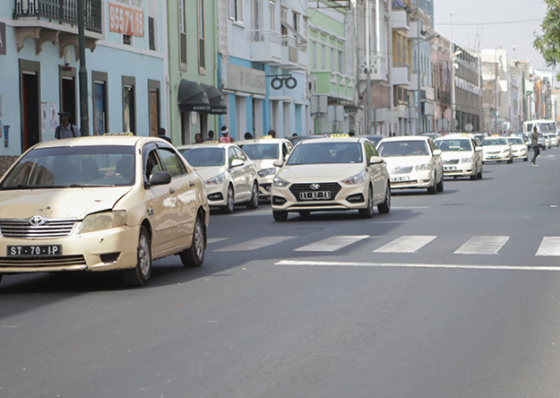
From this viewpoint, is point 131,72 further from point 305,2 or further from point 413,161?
point 305,2

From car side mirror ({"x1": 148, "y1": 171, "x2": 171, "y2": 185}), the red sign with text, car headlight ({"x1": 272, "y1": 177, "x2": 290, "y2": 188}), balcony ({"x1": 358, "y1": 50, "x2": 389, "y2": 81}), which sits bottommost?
car headlight ({"x1": 272, "y1": 177, "x2": 290, "y2": 188})

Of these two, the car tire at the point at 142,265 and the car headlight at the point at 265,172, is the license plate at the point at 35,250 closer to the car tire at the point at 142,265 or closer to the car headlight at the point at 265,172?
A: the car tire at the point at 142,265

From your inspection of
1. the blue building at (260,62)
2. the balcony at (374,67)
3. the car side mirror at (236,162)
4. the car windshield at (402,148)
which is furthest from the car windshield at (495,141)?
the car side mirror at (236,162)

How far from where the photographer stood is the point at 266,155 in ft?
89.7

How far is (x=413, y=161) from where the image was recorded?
28.2m

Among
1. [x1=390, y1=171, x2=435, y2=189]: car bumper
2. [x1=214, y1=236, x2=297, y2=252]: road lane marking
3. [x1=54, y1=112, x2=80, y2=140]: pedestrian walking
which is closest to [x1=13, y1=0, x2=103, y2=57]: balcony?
[x1=54, y1=112, x2=80, y2=140]: pedestrian walking

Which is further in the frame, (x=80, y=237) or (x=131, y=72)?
(x=131, y=72)

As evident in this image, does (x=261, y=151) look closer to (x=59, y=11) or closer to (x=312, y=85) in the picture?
(x=59, y=11)

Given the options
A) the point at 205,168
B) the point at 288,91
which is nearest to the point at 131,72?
the point at 205,168

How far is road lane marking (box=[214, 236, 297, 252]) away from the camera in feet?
47.9

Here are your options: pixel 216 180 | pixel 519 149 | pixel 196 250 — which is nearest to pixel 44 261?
pixel 196 250

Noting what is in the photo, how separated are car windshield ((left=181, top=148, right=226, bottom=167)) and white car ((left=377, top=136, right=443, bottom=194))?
6147 mm

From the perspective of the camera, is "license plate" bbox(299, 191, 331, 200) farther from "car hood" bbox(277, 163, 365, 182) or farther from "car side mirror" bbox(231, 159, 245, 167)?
"car side mirror" bbox(231, 159, 245, 167)

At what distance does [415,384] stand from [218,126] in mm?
35195
